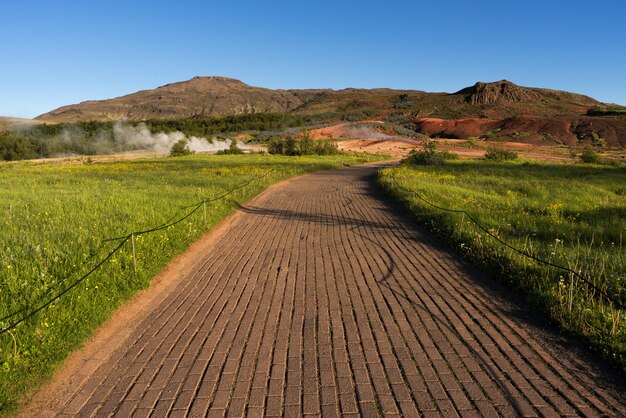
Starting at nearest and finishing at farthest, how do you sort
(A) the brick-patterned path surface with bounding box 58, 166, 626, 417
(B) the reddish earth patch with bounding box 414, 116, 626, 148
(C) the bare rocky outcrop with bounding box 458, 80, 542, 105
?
(A) the brick-patterned path surface with bounding box 58, 166, 626, 417
(B) the reddish earth patch with bounding box 414, 116, 626, 148
(C) the bare rocky outcrop with bounding box 458, 80, 542, 105

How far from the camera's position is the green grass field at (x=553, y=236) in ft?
15.7

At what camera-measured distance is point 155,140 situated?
73.6 meters

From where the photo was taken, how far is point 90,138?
76.9m

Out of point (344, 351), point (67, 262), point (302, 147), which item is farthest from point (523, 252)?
point (302, 147)

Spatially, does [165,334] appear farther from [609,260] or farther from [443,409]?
[609,260]

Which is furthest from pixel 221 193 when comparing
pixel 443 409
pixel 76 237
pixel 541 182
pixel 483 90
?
pixel 483 90

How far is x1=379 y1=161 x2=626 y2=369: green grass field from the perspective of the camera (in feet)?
15.7

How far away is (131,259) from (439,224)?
6892 millimetres

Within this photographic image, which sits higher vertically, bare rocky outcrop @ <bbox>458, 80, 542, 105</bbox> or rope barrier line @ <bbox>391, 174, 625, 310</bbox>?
bare rocky outcrop @ <bbox>458, 80, 542, 105</bbox>

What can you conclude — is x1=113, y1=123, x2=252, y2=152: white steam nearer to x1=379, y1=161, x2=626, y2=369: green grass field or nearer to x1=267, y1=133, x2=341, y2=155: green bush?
x1=267, y1=133, x2=341, y2=155: green bush

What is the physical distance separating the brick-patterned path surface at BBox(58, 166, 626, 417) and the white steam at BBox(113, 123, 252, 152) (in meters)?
59.0

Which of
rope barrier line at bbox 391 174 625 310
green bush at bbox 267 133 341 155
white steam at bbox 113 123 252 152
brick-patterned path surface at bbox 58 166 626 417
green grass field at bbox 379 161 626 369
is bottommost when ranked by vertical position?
brick-patterned path surface at bbox 58 166 626 417

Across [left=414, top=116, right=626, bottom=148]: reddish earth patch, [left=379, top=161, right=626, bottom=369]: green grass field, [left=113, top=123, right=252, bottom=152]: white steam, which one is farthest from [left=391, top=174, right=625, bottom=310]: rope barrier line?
[left=414, top=116, right=626, bottom=148]: reddish earth patch

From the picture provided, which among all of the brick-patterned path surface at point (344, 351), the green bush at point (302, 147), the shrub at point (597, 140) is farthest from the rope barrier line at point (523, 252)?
the shrub at point (597, 140)
